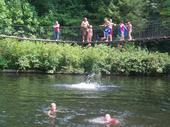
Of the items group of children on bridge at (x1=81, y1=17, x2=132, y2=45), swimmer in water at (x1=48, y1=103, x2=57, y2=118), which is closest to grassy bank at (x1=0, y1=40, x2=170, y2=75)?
group of children on bridge at (x1=81, y1=17, x2=132, y2=45)

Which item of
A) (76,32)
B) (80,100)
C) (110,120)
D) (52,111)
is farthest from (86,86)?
(110,120)

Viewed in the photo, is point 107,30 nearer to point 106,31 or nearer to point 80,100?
point 106,31

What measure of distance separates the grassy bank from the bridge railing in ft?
Answer: 3.22

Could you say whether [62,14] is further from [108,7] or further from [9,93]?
[9,93]

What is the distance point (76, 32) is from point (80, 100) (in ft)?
67.9

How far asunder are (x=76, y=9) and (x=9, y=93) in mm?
24746

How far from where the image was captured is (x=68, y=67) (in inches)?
1802

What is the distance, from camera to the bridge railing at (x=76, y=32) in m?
43.2

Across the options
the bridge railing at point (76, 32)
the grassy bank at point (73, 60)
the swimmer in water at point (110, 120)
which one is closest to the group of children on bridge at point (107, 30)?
the bridge railing at point (76, 32)

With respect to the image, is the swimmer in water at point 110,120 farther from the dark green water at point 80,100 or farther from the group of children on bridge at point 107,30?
the group of children on bridge at point 107,30

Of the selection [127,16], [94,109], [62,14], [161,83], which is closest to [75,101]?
[94,109]

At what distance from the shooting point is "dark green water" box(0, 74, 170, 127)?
2517cm

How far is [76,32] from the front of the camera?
168 feet

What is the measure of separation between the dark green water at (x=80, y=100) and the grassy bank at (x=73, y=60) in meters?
2.90
